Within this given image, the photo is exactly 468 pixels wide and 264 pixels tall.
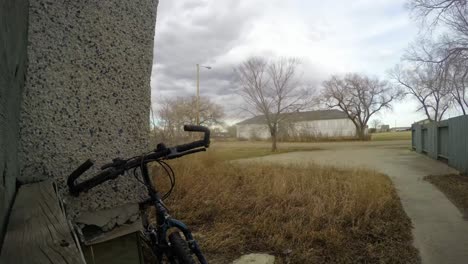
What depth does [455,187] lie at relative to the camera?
7527mm

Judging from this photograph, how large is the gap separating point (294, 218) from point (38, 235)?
14.1ft

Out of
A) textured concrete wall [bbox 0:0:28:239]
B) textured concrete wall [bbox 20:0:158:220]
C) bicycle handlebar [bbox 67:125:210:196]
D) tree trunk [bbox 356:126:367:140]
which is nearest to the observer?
textured concrete wall [bbox 0:0:28:239]

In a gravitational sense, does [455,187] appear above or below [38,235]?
below

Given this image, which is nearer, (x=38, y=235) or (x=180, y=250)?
(x=38, y=235)

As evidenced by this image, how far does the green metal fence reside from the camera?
9.73 metres

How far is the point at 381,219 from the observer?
5055 mm

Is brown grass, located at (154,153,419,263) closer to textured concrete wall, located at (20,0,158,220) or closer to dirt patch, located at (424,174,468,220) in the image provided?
dirt patch, located at (424,174,468,220)

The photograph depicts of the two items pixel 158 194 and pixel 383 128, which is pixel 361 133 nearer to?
pixel 383 128

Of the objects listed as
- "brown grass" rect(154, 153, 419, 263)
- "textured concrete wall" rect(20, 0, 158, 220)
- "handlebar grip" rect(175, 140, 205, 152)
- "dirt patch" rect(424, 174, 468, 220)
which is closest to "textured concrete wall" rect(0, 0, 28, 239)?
"textured concrete wall" rect(20, 0, 158, 220)

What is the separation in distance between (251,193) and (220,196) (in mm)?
745

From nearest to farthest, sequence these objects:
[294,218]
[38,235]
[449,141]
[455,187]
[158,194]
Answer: [38,235] → [158,194] → [294,218] → [455,187] → [449,141]

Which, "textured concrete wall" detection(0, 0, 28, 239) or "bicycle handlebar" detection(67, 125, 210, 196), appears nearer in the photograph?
"textured concrete wall" detection(0, 0, 28, 239)

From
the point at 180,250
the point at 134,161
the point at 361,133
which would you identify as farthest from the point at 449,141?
the point at 361,133

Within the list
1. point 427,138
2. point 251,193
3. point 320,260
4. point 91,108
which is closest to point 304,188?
point 251,193
